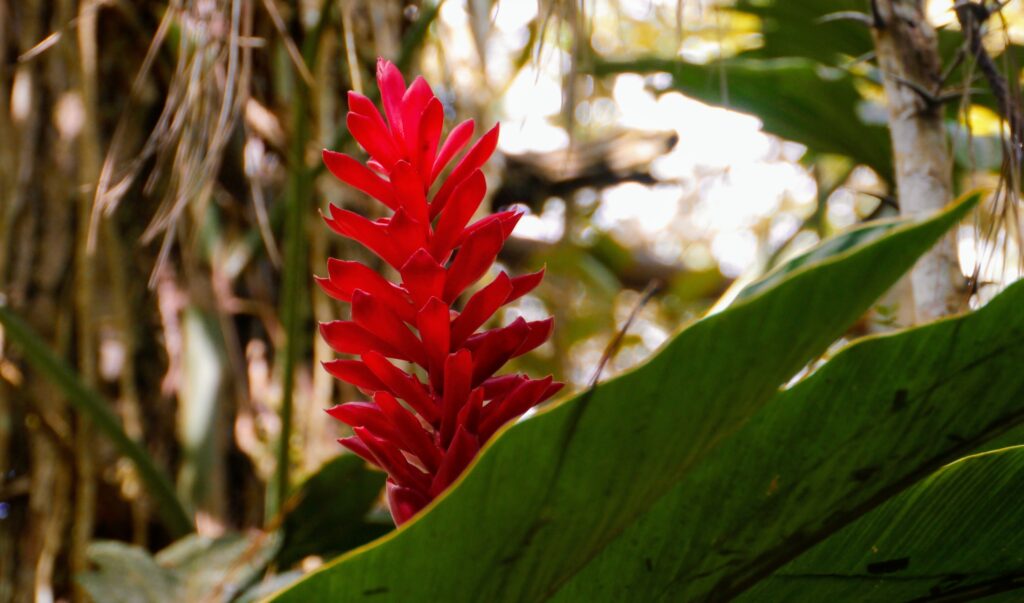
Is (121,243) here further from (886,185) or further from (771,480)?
(771,480)

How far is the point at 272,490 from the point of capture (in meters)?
1.42

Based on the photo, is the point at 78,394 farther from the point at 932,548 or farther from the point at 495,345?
the point at 932,548

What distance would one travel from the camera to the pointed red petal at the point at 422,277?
1.77ft

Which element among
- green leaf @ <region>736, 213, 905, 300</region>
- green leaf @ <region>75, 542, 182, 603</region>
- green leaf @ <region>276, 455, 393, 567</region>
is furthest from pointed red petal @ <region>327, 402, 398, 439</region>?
green leaf @ <region>75, 542, 182, 603</region>

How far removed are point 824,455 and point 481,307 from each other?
21 cm

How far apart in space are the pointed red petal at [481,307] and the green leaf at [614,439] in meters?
0.16

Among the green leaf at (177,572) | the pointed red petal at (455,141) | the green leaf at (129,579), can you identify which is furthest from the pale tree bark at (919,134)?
the green leaf at (129,579)

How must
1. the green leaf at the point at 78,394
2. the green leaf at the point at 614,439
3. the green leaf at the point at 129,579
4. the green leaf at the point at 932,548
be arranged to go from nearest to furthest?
the green leaf at the point at 614,439 < the green leaf at the point at 932,548 < the green leaf at the point at 129,579 < the green leaf at the point at 78,394

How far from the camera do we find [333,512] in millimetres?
1169

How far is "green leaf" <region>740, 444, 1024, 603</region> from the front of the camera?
0.53 meters

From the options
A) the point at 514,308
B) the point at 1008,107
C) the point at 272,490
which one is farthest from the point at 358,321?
the point at 514,308

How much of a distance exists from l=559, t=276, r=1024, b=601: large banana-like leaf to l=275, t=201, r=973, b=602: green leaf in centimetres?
2

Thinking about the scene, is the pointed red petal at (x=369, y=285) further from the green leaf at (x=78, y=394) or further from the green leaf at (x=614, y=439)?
the green leaf at (x=78, y=394)

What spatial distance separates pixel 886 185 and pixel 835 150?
172mm
